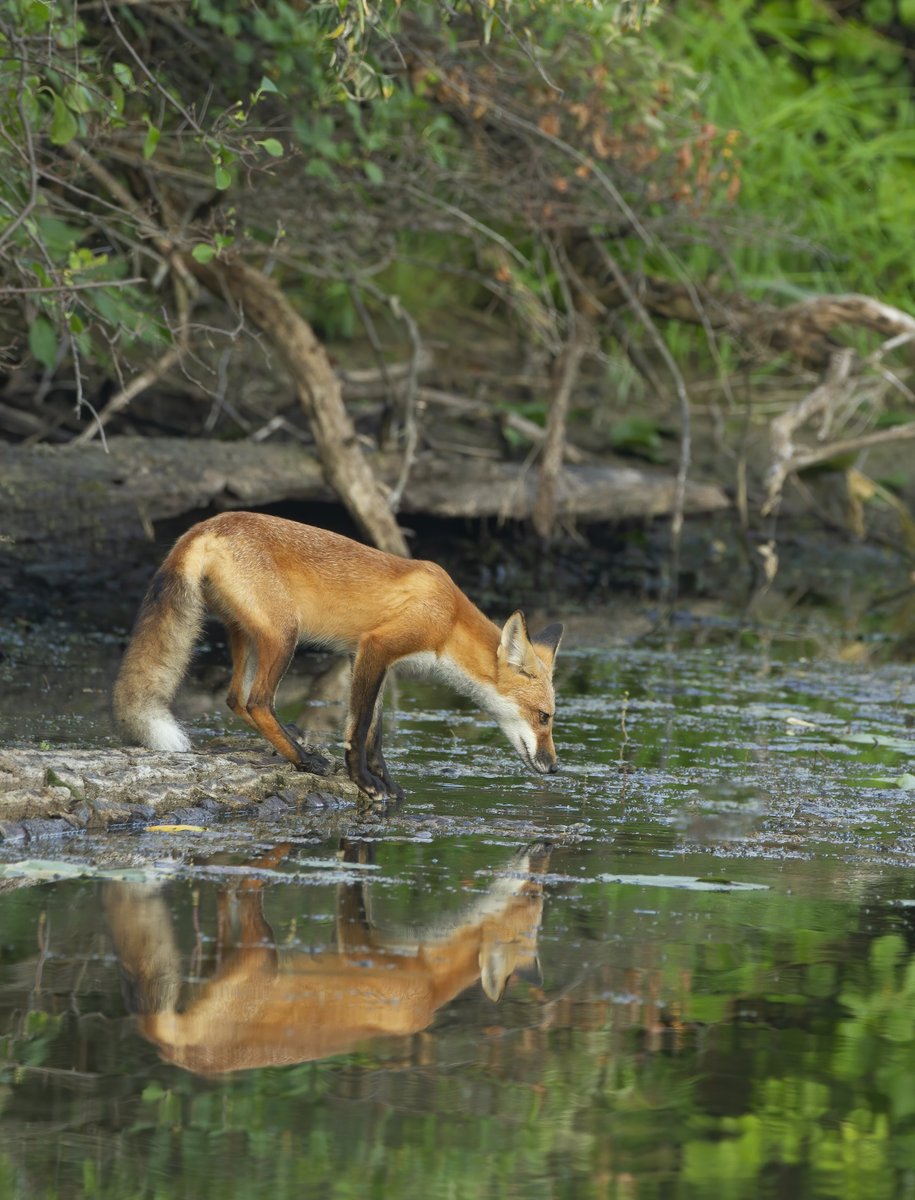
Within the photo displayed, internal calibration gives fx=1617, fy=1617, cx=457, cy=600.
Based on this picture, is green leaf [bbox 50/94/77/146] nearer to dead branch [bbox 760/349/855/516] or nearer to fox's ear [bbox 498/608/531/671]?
fox's ear [bbox 498/608/531/671]

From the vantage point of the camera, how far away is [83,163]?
9.26 metres

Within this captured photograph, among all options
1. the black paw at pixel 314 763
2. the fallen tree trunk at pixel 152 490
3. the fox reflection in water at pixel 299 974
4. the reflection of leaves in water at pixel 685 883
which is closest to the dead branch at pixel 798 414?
the fallen tree trunk at pixel 152 490

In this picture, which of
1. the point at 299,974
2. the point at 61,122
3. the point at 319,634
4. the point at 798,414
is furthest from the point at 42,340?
the point at 299,974

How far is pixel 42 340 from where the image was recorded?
29.1 ft

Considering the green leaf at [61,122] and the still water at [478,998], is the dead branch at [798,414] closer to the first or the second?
the still water at [478,998]

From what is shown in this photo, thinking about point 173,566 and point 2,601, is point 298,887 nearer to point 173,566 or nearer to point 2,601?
point 173,566

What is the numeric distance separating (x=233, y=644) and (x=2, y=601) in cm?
442

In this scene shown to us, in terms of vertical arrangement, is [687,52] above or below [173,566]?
above

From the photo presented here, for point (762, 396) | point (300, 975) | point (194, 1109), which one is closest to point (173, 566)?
point (300, 975)

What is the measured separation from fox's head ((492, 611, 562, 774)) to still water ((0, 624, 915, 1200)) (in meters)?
0.16

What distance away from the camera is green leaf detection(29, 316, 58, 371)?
346 inches

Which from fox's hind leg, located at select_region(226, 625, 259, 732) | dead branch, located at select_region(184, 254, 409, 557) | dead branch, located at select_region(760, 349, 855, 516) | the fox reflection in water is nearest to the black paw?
fox's hind leg, located at select_region(226, 625, 259, 732)

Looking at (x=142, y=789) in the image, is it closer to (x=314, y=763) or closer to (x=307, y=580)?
(x=314, y=763)

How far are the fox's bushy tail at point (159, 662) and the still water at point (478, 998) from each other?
652 millimetres
